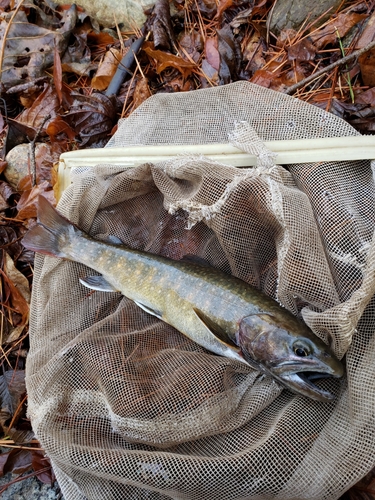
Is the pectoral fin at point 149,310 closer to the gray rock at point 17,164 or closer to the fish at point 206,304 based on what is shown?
the fish at point 206,304

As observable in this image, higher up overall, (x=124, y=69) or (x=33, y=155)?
(x=124, y=69)

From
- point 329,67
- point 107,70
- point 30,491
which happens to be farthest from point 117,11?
point 30,491

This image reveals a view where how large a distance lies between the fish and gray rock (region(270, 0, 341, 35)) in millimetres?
1839

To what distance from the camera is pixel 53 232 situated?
2406 mm

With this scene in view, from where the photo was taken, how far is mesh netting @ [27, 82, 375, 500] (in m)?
1.73

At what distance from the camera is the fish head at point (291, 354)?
1743mm

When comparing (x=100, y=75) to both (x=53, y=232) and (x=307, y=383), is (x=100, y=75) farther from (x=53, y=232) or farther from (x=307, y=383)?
(x=307, y=383)

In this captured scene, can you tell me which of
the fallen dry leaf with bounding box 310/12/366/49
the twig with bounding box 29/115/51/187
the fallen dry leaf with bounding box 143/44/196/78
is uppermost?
the fallen dry leaf with bounding box 310/12/366/49

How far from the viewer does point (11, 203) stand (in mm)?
3193

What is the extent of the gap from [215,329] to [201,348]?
0.91 feet

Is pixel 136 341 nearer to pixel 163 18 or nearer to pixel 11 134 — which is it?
pixel 11 134

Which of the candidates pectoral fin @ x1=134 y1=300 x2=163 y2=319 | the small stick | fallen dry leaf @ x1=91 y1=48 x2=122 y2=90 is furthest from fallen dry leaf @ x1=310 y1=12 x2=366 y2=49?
pectoral fin @ x1=134 y1=300 x2=163 y2=319

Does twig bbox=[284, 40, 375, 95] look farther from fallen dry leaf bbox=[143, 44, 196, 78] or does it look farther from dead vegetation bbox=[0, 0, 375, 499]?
fallen dry leaf bbox=[143, 44, 196, 78]

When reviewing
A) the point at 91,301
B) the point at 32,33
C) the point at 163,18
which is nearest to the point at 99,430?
the point at 91,301
